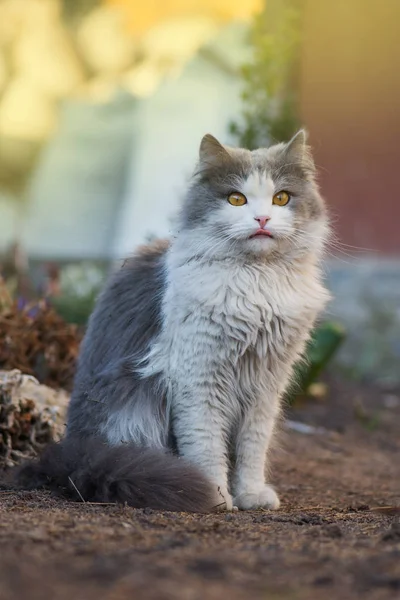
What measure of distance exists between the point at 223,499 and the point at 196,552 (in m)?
1.07

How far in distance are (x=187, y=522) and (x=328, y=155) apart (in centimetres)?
516

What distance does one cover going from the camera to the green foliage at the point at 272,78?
272 inches

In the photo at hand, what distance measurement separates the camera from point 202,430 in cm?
311

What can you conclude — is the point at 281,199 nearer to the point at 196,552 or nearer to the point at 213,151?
the point at 213,151

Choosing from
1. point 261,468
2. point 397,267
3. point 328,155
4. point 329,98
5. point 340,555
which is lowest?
point 261,468

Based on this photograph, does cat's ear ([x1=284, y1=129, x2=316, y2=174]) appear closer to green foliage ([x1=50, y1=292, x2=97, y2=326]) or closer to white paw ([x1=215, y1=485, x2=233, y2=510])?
white paw ([x1=215, y1=485, x2=233, y2=510])

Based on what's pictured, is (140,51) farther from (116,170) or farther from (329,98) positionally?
(329,98)

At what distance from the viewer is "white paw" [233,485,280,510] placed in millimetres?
3168

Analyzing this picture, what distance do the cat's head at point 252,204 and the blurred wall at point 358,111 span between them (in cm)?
394

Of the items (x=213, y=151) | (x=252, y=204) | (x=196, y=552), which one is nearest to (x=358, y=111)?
(x=213, y=151)

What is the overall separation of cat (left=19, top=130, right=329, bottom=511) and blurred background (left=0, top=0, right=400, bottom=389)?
2.96 meters

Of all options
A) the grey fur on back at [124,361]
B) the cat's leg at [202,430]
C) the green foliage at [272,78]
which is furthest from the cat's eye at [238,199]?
the green foliage at [272,78]

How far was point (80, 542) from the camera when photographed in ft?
6.72

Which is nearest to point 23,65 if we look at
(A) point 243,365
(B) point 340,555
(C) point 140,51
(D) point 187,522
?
(C) point 140,51
